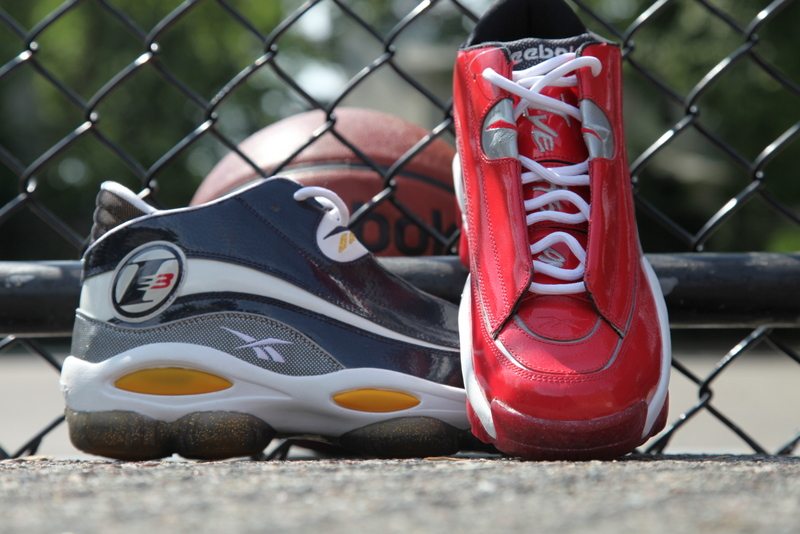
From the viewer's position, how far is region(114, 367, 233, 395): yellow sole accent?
3.49 feet

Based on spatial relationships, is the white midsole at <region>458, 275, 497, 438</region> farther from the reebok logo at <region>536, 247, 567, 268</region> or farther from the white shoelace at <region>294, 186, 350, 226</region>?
the white shoelace at <region>294, 186, 350, 226</region>

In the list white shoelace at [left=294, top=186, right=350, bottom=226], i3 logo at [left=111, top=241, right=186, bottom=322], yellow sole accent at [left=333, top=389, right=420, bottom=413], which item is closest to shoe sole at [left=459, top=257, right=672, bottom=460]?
yellow sole accent at [left=333, top=389, right=420, bottom=413]

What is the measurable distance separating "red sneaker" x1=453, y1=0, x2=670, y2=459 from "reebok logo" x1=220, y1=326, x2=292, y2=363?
0.89 ft

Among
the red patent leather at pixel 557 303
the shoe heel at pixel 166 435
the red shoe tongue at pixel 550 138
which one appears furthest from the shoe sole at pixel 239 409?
the red shoe tongue at pixel 550 138

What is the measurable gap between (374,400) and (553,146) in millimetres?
456

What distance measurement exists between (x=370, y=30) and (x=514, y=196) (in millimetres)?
671

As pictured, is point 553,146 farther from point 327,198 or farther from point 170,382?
point 170,382

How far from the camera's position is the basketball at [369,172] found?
1490 millimetres

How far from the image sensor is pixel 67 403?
43.4 inches

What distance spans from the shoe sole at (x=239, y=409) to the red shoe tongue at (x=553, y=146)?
0.94ft

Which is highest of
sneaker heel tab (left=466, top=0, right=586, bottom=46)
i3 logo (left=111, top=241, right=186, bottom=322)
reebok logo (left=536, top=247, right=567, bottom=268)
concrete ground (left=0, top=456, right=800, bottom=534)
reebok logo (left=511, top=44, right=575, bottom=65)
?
sneaker heel tab (left=466, top=0, right=586, bottom=46)

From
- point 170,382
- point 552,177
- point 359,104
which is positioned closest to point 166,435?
point 170,382

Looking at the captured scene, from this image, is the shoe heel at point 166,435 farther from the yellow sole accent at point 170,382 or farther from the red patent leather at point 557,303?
the red patent leather at point 557,303

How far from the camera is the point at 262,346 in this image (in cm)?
109
